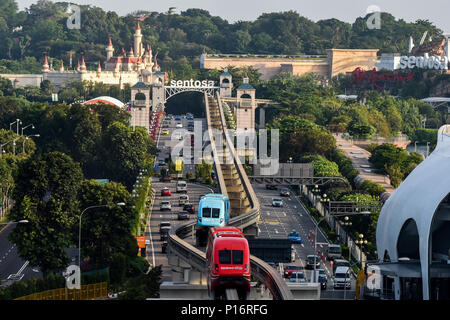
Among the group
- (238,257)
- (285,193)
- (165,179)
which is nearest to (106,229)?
(238,257)

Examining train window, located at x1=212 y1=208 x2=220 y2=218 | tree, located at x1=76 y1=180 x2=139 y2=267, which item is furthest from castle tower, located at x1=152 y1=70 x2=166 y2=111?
train window, located at x1=212 y1=208 x2=220 y2=218

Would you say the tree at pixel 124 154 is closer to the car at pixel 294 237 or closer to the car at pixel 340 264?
the car at pixel 294 237

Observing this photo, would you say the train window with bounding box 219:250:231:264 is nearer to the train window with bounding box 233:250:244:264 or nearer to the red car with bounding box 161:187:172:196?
the train window with bounding box 233:250:244:264

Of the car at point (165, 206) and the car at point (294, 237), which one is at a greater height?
the car at point (165, 206)

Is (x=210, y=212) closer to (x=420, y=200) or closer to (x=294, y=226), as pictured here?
(x=420, y=200)

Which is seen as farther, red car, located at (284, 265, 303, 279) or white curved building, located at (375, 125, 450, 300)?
red car, located at (284, 265, 303, 279)

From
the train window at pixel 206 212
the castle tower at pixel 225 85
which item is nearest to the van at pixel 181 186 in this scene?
the train window at pixel 206 212
